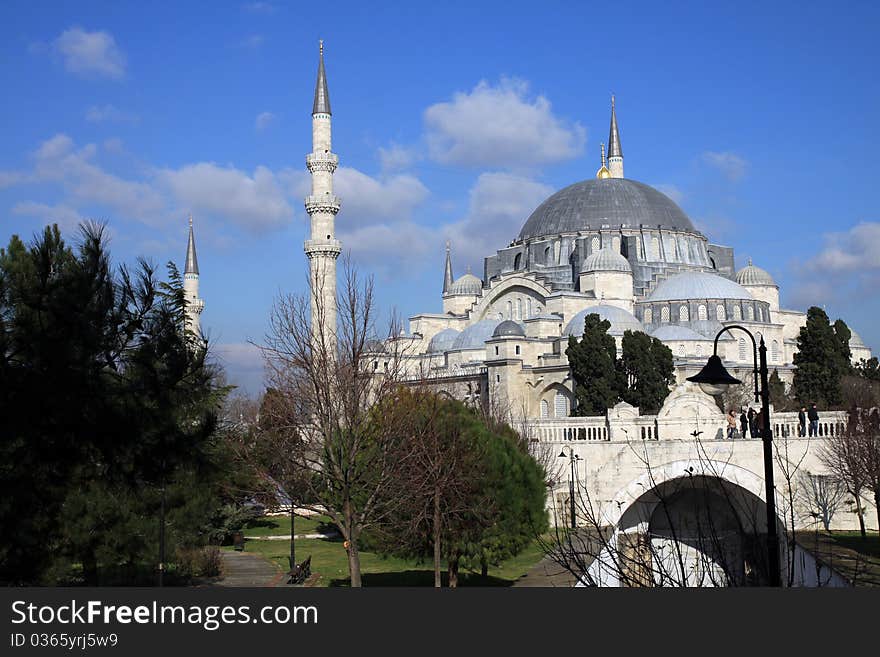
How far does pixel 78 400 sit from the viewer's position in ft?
35.0

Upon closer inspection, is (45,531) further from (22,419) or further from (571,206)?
(571,206)

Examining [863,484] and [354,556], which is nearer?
[354,556]

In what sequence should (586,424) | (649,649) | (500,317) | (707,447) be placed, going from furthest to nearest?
(500,317) < (586,424) < (707,447) < (649,649)

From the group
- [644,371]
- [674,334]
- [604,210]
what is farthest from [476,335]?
[644,371]

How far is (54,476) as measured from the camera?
35.7ft

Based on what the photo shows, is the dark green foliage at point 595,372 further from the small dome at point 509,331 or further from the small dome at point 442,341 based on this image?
the small dome at point 442,341

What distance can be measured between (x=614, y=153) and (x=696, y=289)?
21010 mm

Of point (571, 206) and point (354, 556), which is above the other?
point (571, 206)

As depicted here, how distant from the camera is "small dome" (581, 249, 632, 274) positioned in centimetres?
6144

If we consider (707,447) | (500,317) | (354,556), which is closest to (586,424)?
(707,447)

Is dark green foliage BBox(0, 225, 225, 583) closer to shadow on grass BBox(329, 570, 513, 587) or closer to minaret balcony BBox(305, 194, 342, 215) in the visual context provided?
shadow on grass BBox(329, 570, 513, 587)

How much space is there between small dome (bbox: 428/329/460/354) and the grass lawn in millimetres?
Result: 31311

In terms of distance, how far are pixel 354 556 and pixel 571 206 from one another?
56.6m

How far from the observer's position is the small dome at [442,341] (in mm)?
61812
